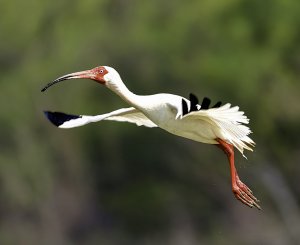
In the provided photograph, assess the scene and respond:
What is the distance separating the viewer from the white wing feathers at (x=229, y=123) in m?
13.2

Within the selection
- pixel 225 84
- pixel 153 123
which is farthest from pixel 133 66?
pixel 153 123

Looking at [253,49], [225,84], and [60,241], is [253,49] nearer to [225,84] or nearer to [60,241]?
[225,84]

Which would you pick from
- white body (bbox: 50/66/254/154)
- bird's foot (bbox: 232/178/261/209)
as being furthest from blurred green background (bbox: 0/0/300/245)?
white body (bbox: 50/66/254/154)

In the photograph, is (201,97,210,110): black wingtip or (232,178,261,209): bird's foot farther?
(232,178,261,209): bird's foot

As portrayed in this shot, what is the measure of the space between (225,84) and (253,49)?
1086 mm

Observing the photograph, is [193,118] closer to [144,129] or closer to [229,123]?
[229,123]

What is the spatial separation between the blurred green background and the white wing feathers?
1430 cm

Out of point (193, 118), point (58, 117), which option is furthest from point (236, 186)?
point (58, 117)

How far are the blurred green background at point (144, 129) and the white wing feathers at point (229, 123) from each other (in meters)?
14.3

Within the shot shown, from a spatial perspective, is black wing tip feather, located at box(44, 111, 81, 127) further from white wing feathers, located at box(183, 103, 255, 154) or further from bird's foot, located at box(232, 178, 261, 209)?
bird's foot, located at box(232, 178, 261, 209)

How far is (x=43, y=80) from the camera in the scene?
3391cm

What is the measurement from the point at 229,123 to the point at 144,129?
18744 mm

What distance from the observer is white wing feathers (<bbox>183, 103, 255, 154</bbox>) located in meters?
13.2

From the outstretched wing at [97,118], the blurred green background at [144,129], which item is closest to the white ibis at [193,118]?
the outstretched wing at [97,118]
